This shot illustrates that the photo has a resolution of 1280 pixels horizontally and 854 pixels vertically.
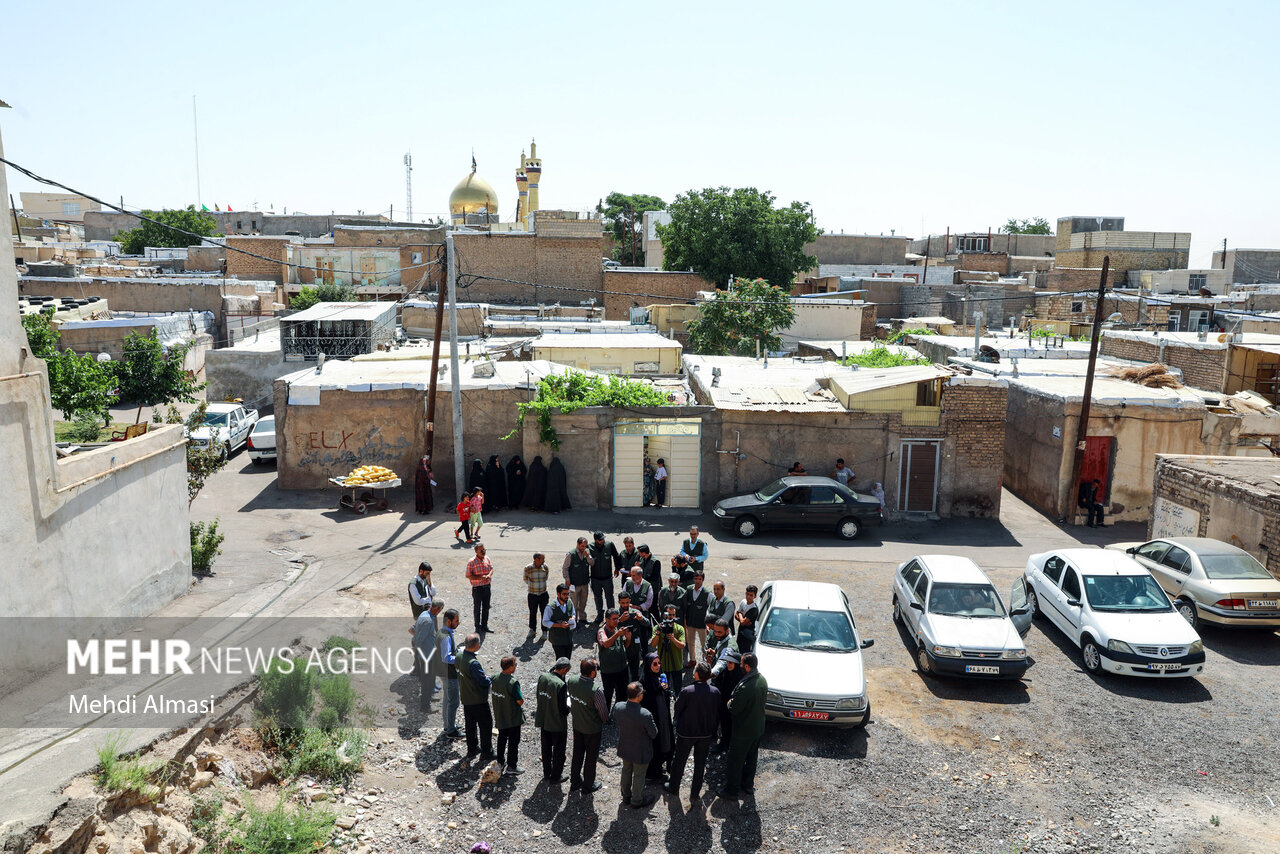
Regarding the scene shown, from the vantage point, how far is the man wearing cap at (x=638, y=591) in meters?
11.9

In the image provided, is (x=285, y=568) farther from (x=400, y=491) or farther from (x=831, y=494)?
(x=831, y=494)

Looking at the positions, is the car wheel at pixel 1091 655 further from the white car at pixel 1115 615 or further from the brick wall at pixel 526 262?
the brick wall at pixel 526 262

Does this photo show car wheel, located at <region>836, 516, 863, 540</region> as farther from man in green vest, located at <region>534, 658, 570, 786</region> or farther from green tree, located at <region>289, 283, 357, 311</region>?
green tree, located at <region>289, 283, 357, 311</region>

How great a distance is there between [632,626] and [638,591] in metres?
1.11

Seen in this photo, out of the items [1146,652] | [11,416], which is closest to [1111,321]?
[1146,652]

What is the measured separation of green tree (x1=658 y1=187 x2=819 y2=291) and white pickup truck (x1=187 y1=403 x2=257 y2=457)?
28.3m

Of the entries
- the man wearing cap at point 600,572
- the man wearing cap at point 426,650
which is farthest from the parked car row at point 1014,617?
the man wearing cap at point 426,650

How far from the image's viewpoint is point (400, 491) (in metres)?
21.6

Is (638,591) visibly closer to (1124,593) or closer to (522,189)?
(1124,593)

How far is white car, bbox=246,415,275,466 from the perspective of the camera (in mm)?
23750

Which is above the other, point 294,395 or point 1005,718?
point 294,395

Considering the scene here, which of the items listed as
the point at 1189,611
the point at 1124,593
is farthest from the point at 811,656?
the point at 1189,611

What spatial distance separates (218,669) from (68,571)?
7.21 feet

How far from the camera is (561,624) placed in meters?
10.9
